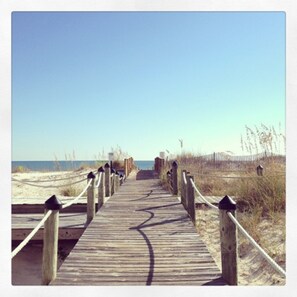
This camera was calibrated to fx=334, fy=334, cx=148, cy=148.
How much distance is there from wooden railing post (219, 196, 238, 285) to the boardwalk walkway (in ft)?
0.31

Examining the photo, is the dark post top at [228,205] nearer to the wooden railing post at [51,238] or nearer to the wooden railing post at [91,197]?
the wooden railing post at [51,238]

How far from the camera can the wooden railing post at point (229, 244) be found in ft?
9.43

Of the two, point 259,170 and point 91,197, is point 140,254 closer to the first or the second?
point 91,197

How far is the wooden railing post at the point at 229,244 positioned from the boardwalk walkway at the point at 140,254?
96 mm

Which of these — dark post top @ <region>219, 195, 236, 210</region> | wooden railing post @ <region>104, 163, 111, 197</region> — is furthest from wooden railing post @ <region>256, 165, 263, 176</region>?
dark post top @ <region>219, 195, 236, 210</region>

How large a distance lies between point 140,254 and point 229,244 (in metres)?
1.13

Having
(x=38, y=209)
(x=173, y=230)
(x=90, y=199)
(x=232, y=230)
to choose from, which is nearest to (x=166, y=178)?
(x=38, y=209)

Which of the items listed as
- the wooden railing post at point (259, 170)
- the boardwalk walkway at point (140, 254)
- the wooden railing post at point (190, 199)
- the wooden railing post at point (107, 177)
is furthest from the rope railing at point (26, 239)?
the wooden railing post at point (259, 170)

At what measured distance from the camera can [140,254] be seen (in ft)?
11.9

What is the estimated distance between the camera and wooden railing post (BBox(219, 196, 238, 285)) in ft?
9.43

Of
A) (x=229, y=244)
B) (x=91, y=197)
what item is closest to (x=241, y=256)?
(x=229, y=244)

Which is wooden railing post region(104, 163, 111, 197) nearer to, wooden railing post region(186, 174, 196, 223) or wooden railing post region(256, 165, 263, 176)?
wooden railing post region(186, 174, 196, 223)
